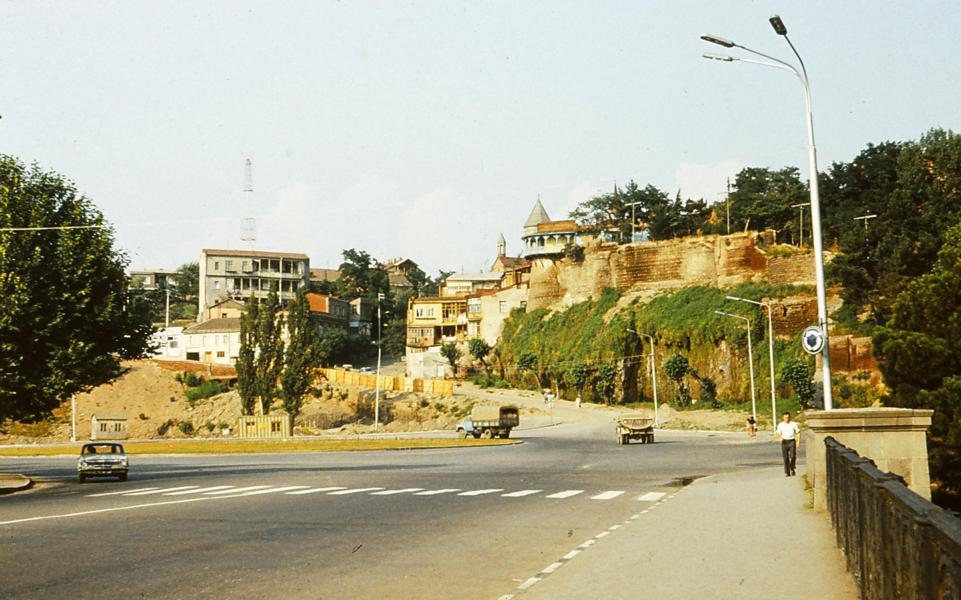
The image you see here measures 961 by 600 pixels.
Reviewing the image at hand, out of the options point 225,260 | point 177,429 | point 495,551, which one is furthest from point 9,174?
point 225,260

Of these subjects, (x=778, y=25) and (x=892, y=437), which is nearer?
(x=892, y=437)

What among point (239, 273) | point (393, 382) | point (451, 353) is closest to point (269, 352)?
point (393, 382)

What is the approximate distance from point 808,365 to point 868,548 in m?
79.7

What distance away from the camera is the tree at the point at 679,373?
9669 cm

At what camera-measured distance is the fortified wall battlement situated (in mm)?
105250

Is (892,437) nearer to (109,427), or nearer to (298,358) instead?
(298,358)

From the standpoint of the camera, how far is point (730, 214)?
12525 centimetres

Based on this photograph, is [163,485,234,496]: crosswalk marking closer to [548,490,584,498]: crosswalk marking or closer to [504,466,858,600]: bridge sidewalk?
[548,490,584,498]: crosswalk marking

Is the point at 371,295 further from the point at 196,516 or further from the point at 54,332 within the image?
the point at 196,516

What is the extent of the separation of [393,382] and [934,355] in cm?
8163

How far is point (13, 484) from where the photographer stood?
3169 centimetres

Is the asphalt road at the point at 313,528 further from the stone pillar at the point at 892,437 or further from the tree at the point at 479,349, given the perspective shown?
the tree at the point at 479,349

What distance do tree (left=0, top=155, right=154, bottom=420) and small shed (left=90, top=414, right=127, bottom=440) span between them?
72892 millimetres

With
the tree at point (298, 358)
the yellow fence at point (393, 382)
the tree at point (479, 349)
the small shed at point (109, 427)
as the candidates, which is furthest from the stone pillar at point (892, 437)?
the tree at point (479, 349)
